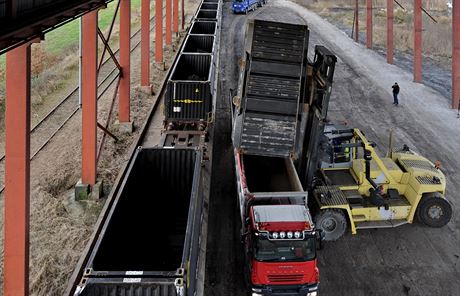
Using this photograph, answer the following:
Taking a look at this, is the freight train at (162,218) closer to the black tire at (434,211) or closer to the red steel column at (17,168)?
the red steel column at (17,168)

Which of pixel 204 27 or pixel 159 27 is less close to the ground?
pixel 204 27

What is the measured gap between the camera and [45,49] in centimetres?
3759

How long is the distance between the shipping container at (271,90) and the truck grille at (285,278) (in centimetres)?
502

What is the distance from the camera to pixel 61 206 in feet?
45.8

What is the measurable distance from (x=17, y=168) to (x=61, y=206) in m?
5.66

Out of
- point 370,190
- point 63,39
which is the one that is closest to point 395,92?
point 370,190

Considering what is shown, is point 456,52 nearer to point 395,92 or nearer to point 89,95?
point 395,92

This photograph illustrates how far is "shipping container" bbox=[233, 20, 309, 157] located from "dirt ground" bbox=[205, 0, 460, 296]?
8.09ft

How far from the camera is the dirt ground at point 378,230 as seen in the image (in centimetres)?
1120

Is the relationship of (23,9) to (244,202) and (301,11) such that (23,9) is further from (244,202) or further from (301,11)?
(301,11)

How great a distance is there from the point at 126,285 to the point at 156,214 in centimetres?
518

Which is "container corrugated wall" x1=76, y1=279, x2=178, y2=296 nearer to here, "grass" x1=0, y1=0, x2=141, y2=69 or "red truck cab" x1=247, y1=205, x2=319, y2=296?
"red truck cab" x1=247, y1=205, x2=319, y2=296

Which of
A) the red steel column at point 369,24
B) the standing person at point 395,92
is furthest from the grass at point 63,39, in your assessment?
the standing person at point 395,92

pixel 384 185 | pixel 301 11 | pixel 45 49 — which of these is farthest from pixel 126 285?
pixel 301 11
